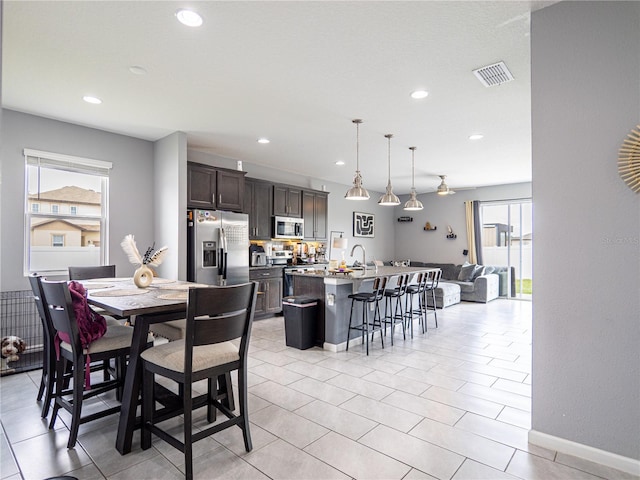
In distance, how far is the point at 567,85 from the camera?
2.24 meters

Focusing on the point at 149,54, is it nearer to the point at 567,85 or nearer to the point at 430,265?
the point at 567,85

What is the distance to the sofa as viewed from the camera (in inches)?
301

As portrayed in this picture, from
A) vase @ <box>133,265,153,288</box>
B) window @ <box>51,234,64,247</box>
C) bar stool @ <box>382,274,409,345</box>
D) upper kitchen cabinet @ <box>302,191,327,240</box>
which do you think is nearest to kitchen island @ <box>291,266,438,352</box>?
bar stool @ <box>382,274,409,345</box>

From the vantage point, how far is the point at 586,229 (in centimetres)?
219

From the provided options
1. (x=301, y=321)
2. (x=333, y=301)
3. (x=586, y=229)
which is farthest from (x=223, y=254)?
(x=586, y=229)

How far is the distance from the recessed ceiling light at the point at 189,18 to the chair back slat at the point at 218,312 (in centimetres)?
183

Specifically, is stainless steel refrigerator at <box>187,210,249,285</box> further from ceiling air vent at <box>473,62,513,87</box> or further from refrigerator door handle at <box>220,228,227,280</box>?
ceiling air vent at <box>473,62,513,87</box>

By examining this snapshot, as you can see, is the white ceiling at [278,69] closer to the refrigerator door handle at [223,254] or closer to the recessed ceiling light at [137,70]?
the recessed ceiling light at [137,70]

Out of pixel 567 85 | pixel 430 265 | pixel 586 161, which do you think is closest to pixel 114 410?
pixel 586 161

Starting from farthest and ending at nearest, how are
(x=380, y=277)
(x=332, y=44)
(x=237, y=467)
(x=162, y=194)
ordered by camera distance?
(x=162, y=194) < (x=380, y=277) < (x=332, y=44) < (x=237, y=467)

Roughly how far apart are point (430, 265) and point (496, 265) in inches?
62.5

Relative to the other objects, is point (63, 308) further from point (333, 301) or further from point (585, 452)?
point (585, 452)

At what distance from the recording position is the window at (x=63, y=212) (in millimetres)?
4211

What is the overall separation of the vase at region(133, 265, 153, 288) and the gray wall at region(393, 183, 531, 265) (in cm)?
805
